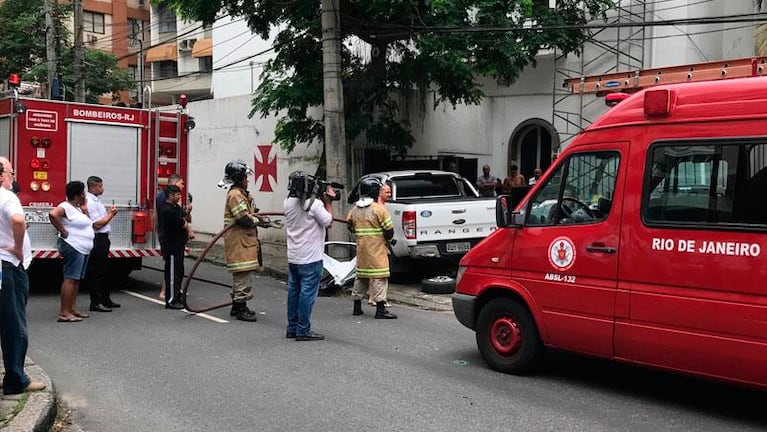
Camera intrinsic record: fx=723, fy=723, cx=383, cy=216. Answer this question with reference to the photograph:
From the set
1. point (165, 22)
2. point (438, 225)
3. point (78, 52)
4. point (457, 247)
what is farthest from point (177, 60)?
point (457, 247)

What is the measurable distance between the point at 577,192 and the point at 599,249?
54cm

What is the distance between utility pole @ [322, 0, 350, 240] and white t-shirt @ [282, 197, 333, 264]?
434 cm

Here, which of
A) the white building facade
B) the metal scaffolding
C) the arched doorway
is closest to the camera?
the white building facade

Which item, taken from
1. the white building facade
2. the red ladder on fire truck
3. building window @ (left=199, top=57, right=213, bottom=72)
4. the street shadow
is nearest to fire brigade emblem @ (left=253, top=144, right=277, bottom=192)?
the white building facade

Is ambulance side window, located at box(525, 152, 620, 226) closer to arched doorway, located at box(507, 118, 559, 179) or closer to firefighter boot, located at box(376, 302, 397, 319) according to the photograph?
firefighter boot, located at box(376, 302, 397, 319)

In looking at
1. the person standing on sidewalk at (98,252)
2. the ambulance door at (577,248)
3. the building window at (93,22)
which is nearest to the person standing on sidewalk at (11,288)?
the ambulance door at (577,248)

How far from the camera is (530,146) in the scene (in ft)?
64.2

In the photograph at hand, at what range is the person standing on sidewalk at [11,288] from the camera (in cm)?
529

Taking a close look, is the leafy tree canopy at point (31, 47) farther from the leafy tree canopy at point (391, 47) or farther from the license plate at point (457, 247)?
the license plate at point (457, 247)

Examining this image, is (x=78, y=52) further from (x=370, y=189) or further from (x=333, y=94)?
(x=370, y=189)

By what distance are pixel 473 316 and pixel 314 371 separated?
1.55m

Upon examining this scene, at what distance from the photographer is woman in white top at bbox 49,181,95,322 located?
8719 mm

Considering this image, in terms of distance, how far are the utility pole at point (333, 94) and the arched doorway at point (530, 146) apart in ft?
26.4

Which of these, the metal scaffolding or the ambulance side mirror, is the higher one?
the metal scaffolding
